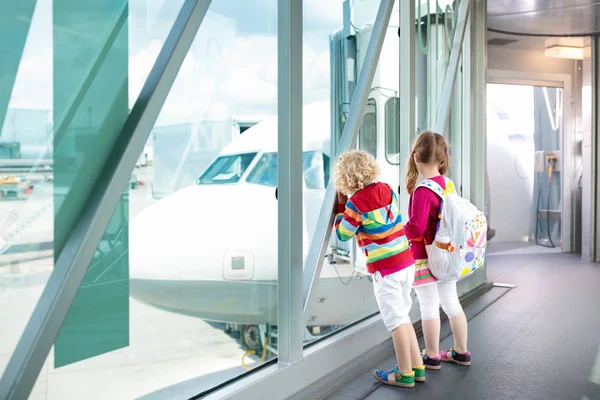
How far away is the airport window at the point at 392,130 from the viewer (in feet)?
12.5

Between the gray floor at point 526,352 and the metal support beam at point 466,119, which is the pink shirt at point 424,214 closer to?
the gray floor at point 526,352

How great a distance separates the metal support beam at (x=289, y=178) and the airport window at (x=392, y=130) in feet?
4.42

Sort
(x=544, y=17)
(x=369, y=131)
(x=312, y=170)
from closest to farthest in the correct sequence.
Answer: (x=312, y=170), (x=369, y=131), (x=544, y=17)

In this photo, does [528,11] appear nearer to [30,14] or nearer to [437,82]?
[437,82]

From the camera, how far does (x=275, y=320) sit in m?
2.62

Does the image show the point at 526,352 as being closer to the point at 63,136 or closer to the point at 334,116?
the point at 334,116

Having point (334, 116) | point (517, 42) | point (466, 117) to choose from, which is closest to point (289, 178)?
point (334, 116)

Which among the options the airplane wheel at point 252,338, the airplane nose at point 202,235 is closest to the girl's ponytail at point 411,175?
the airplane nose at point 202,235

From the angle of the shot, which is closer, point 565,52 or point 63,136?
point 63,136

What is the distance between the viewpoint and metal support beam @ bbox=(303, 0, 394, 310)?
113 inches

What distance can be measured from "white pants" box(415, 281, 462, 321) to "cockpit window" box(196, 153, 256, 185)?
1.22 m

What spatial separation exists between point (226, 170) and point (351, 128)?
1.04 meters

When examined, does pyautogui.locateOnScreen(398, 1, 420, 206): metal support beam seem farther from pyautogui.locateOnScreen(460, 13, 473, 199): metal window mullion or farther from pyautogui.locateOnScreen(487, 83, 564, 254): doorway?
pyautogui.locateOnScreen(487, 83, 564, 254): doorway

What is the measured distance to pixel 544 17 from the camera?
22.4 feet
